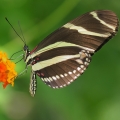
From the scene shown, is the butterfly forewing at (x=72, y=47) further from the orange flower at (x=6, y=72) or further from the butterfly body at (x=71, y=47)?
the orange flower at (x=6, y=72)

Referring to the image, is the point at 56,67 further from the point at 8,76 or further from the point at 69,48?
the point at 8,76

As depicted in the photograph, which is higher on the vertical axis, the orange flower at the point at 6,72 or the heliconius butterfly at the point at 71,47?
the orange flower at the point at 6,72

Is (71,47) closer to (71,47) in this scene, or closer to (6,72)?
(71,47)

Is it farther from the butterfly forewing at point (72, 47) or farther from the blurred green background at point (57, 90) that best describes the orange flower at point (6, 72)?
the blurred green background at point (57, 90)

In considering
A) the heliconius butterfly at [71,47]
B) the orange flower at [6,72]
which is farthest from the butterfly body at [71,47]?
the orange flower at [6,72]

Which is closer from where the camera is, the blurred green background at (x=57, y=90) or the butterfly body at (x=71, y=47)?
the butterfly body at (x=71, y=47)

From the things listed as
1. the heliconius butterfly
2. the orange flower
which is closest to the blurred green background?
the heliconius butterfly

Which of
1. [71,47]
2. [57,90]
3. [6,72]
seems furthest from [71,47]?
[57,90]
